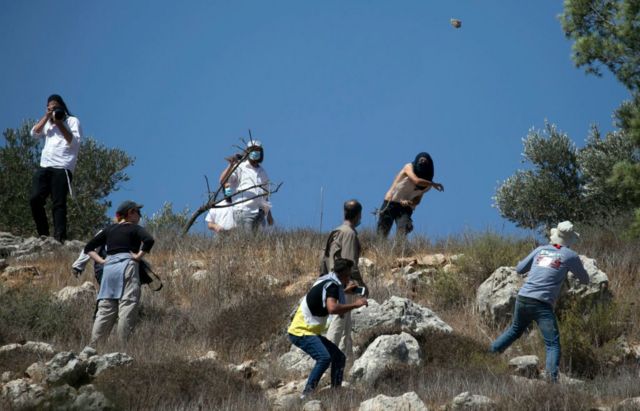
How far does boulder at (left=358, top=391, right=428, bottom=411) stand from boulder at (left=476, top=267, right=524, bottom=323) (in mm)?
5464

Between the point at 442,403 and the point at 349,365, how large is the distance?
7.84 ft

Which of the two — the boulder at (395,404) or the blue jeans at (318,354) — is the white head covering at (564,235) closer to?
the blue jeans at (318,354)

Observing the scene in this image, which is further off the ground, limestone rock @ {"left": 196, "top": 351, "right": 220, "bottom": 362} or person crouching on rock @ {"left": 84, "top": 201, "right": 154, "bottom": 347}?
person crouching on rock @ {"left": 84, "top": 201, "right": 154, "bottom": 347}

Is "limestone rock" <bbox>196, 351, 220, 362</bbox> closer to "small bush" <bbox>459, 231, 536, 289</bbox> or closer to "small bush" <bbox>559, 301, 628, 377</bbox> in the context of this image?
"small bush" <bbox>559, 301, 628, 377</bbox>

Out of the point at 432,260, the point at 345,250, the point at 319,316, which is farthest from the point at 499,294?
the point at 319,316

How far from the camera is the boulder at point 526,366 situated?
42.3 ft

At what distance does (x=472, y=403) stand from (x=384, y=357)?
8.55 feet

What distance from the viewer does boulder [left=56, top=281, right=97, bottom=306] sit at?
16191 millimetres

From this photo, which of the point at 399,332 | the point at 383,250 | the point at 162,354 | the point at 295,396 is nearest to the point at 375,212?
the point at 383,250

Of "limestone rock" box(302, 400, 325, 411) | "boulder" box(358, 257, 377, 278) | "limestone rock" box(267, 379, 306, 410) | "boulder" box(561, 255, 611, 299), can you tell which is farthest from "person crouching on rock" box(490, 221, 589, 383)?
"boulder" box(358, 257, 377, 278)

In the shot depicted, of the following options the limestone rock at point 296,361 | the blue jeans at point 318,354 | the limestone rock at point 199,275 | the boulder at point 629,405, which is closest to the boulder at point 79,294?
the limestone rock at point 199,275

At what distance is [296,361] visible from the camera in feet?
44.7

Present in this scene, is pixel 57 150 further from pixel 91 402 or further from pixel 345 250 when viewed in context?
pixel 91 402

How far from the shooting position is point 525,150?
31531 mm
